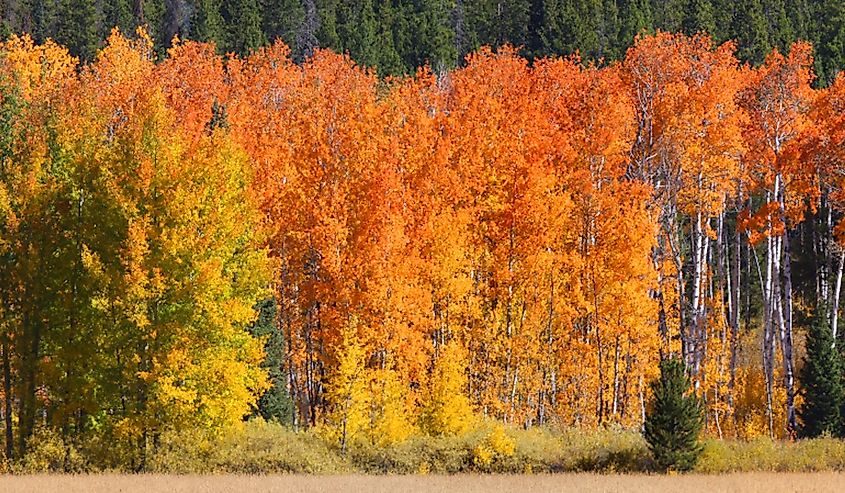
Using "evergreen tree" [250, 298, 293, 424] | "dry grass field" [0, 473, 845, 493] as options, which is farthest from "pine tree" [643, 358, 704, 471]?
"evergreen tree" [250, 298, 293, 424]

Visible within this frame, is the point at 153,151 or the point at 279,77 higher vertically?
the point at 279,77

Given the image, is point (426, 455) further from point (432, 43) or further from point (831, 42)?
point (432, 43)

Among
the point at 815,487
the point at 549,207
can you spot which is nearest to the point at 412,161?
the point at 549,207

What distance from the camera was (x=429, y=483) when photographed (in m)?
28.3

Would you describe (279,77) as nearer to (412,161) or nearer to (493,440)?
(412,161)

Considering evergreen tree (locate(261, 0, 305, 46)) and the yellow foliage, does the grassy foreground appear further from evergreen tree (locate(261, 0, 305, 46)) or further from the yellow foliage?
evergreen tree (locate(261, 0, 305, 46))

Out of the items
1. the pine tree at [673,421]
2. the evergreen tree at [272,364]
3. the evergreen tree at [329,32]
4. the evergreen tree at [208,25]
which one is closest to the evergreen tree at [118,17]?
the evergreen tree at [208,25]

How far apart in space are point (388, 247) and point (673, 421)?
10.5m

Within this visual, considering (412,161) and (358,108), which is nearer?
(412,161)

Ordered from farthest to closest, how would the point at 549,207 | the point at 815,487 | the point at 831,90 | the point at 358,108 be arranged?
the point at 358,108 → the point at 831,90 → the point at 549,207 → the point at 815,487

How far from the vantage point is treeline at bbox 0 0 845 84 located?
7425 centimetres

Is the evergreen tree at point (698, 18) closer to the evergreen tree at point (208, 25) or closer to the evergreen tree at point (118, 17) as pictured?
the evergreen tree at point (208, 25)

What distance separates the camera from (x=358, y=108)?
151 feet

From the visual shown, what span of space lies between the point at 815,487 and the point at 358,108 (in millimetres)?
25092
